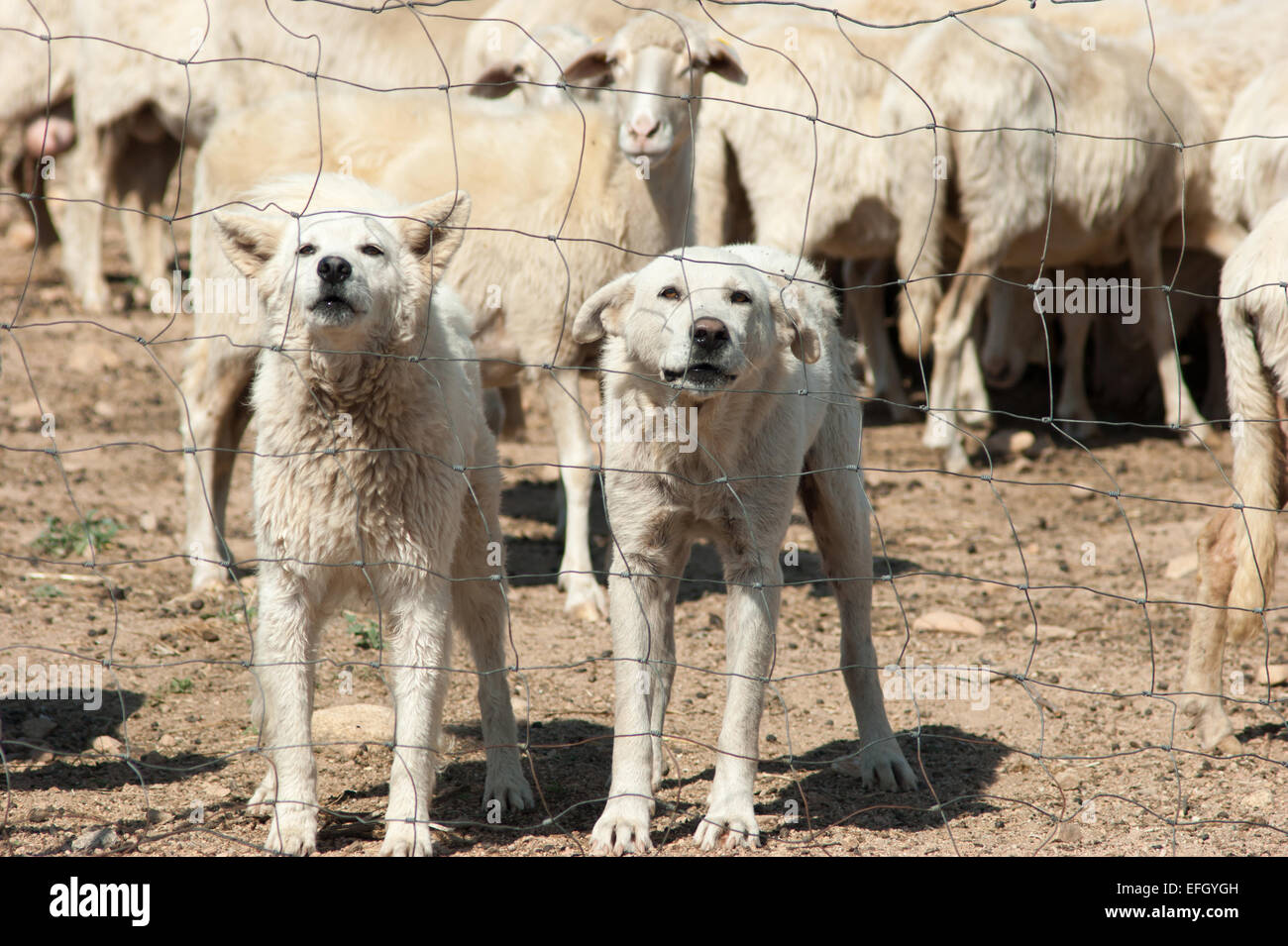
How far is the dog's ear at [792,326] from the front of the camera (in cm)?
374

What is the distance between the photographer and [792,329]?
3.76 meters

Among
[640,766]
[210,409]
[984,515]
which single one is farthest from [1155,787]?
[210,409]

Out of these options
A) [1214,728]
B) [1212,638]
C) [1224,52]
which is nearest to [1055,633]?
[1212,638]

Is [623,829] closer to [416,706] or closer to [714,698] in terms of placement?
[416,706]

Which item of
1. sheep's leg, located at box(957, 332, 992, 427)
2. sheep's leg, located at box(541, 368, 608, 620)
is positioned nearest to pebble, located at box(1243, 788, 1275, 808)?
sheep's leg, located at box(541, 368, 608, 620)

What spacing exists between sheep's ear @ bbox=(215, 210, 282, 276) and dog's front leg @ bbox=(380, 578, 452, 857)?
1.05 m

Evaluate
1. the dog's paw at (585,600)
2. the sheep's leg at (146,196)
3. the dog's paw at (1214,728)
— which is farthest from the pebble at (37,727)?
the sheep's leg at (146,196)

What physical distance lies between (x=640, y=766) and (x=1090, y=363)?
9.65 metres

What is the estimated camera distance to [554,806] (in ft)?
13.0

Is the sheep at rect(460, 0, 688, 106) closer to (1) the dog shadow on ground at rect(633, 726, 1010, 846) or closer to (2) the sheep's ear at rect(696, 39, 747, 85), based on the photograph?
(2) the sheep's ear at rect(696, 39, 747, 85)

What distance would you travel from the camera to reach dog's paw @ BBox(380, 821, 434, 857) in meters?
3.36

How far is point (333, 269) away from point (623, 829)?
1670mm

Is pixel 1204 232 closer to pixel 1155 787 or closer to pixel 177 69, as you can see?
pixel 1155 787

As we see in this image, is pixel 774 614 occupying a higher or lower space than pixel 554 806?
higher
